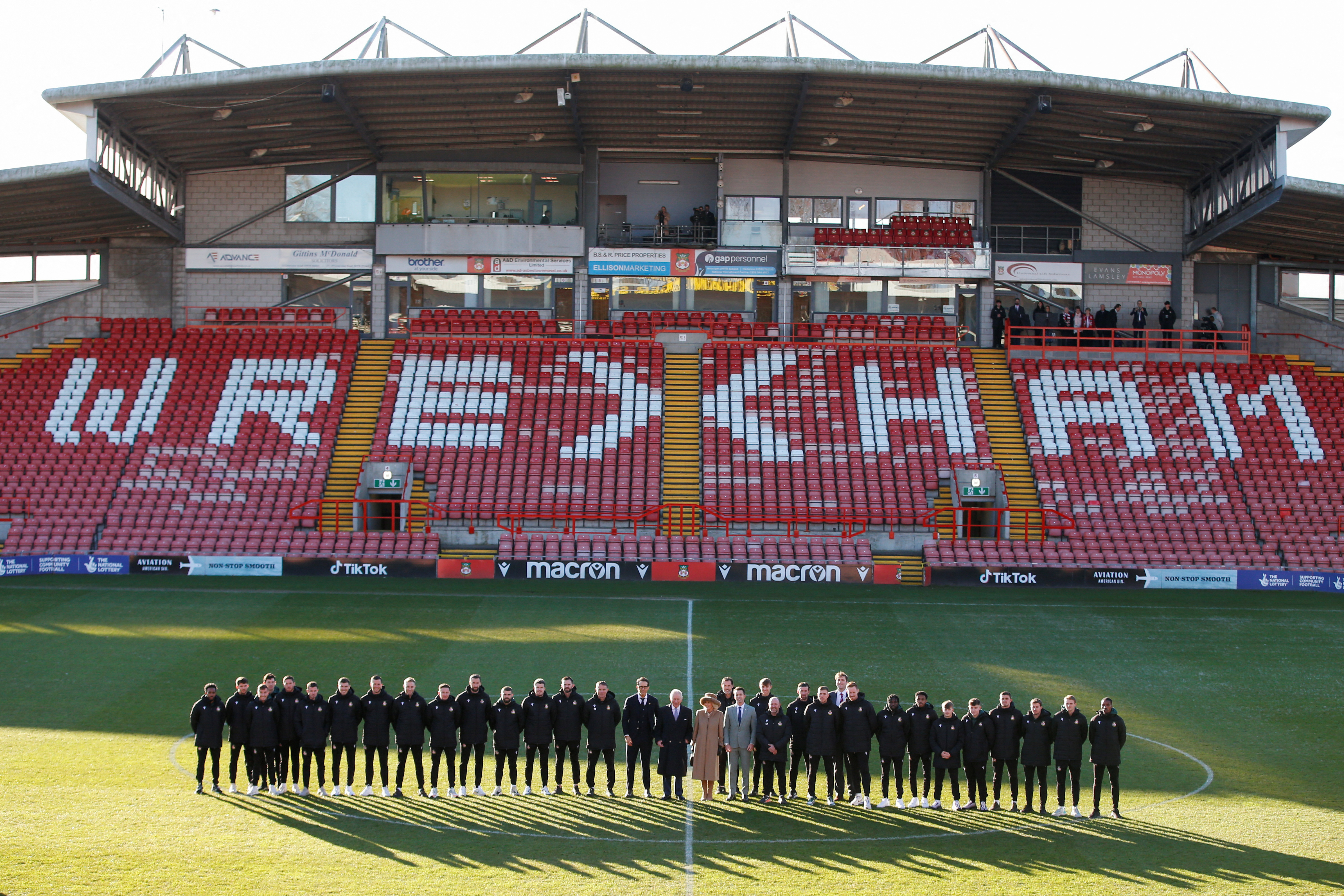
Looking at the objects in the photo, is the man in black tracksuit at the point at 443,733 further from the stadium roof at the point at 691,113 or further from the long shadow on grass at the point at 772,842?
the stadium roof at the point at 691,113

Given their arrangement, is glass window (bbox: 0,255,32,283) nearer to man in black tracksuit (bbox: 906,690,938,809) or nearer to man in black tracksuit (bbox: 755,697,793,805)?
man in black tracksuit (bbox: 755,697,793,805)

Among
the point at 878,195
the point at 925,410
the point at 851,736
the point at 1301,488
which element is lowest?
the point at 851,736

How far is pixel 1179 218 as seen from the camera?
1542 inches

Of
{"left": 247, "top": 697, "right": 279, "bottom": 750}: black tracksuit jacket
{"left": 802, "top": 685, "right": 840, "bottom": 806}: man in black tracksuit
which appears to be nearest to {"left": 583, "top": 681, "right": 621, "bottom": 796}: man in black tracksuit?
{"left": 802, "top": 685, "right": 840, "bottom": 806}: man in black tracksuit

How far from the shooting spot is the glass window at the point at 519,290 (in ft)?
127

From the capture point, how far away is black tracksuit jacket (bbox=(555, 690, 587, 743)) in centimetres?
1300

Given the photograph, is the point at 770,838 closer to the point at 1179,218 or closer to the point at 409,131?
the point at 409,131

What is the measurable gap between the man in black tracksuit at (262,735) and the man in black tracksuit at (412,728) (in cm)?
130

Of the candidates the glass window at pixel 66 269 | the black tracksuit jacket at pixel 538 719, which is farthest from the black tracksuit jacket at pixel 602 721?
the glass window at pixel 66 269

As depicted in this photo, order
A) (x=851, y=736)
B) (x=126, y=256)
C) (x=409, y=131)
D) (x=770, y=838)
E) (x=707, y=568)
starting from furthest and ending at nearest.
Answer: (x=126, y=256), (x=409, y=131), (x=707, y=568), (x=851, y=736), (x=770, y=838)

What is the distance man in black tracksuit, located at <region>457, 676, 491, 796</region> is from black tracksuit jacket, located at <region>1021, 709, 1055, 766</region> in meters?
5.93

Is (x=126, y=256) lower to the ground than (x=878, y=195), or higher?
lower

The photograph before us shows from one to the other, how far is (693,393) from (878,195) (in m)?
10.3

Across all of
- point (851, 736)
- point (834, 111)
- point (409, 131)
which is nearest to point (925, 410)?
point (834, 111)
